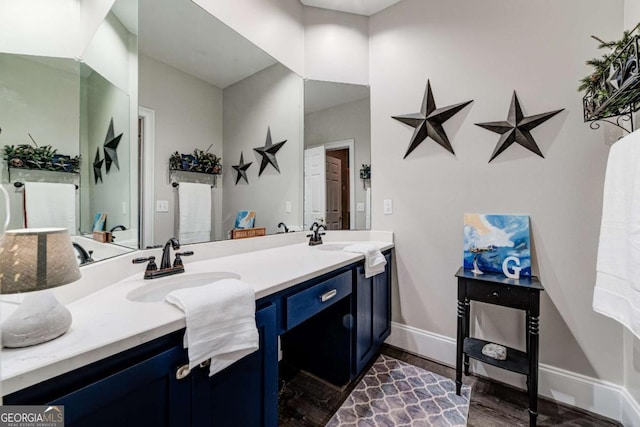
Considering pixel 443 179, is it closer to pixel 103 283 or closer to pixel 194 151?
pixel 194 151

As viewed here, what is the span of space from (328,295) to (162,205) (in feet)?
3.19

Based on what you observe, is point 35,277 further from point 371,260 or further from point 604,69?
point 604,69

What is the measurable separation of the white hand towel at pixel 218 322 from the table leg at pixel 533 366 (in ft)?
4.87

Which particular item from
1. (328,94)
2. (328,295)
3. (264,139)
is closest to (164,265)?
(328,295)

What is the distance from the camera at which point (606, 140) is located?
148 cm

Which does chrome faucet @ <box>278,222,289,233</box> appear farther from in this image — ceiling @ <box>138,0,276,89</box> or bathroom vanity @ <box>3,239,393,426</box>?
ceiling @ <box>138,0,276,89</box>

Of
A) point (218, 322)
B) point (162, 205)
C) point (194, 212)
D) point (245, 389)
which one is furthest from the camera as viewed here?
point (194, 212)

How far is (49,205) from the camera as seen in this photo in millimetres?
888

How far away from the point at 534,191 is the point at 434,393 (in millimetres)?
1416

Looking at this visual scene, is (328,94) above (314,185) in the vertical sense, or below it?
above

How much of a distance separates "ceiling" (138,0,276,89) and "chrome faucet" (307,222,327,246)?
1.21 meters

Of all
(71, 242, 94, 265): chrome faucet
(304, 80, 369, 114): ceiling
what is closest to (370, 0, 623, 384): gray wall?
(304, 80, 369, 114): ceiling

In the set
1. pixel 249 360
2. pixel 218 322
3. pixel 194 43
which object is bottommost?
pixel 249 360

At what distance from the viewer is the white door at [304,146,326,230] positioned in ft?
7.45
